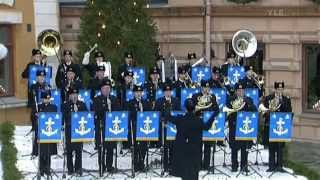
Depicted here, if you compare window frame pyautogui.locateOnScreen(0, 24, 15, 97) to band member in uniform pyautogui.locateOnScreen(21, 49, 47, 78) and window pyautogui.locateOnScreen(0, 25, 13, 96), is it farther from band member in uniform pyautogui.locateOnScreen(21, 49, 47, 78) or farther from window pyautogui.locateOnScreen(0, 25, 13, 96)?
band member in uniform pyautogui.locateOnScreen(21, 49, 47, 78)

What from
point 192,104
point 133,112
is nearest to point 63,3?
point 133,112

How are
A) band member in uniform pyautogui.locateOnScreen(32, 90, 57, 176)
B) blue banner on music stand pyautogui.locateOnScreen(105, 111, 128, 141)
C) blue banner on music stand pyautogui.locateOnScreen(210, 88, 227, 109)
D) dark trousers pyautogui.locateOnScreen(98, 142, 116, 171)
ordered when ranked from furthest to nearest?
blue banner on music stand pyautogui.locateOnScreen(210, 88, 227, 109), dark trousers pyautogui.locateOnScreen(98, 142, 116, 171), band member in uniform pyautogui.locateOnScreen(32, 90, 57, 176), blue banner on music stand pyautogui.locateOnScreen(105, 111, 128, 141)

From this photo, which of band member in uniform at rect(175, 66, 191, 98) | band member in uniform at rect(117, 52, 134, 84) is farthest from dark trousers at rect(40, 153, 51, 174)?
band member in uniform at rect(175, 66, 191, 98)

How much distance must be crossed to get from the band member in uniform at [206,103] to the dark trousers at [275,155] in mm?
1389

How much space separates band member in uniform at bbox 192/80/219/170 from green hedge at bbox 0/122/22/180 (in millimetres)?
3974

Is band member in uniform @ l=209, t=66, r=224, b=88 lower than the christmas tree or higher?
lower

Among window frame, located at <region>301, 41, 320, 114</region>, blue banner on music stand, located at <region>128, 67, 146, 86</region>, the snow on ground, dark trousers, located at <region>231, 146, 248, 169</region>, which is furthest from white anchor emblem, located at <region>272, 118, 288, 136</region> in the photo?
window frame, located at <region>301, 41, 320, 114</region>

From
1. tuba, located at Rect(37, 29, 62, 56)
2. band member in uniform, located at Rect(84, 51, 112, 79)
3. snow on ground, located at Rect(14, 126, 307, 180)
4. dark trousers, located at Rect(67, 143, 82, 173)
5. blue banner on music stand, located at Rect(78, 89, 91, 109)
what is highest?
tuba, located at Rect(37, 29, 62, 56)

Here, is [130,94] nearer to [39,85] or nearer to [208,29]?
[39,85]

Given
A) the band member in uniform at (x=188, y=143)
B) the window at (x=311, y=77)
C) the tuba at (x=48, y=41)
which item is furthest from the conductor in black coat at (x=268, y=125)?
the window at (x=311, y=77)

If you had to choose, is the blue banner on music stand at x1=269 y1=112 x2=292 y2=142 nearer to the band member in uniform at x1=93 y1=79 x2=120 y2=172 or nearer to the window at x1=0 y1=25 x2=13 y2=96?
the band member in uniform at x1=93 y1=79 x2=120 y2=172

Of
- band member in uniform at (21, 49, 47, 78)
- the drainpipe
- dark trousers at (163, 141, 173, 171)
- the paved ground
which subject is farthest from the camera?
the drainpipe

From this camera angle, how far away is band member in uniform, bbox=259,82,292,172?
52.9ft

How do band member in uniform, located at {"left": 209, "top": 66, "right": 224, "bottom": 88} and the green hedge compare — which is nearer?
the green hedge
